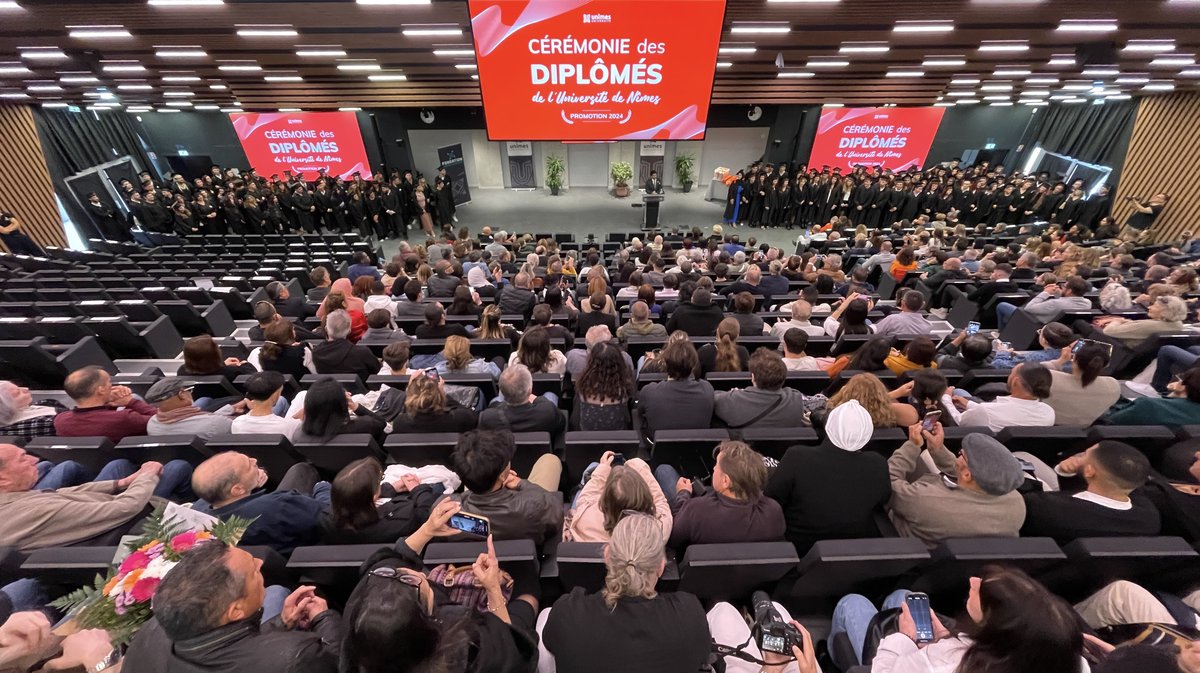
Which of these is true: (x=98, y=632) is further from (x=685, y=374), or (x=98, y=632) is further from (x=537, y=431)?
(x=685, y=374)

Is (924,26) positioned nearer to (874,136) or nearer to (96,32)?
(874,136)

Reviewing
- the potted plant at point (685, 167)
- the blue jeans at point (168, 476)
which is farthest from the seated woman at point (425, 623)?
the potted plant at point (685, 167)

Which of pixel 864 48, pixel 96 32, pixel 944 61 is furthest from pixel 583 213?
pixel 96 32

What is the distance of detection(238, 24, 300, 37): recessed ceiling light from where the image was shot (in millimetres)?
6500

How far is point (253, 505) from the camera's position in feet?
6.83

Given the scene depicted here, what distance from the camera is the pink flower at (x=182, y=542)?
1.52 metres

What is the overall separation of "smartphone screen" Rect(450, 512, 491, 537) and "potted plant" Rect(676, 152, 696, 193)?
14.5m

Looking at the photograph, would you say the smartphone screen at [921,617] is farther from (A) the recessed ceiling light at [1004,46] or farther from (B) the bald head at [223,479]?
(A) the recessed ceiling light at [1004,46]

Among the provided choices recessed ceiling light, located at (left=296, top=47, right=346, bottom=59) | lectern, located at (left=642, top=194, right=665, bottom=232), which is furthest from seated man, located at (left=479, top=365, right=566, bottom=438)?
lectern, located at (left=642, top=194, right=665, bottom=232)

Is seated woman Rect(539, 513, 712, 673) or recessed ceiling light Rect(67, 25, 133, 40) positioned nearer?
seated woman Rect(539, 513, 712, 673)

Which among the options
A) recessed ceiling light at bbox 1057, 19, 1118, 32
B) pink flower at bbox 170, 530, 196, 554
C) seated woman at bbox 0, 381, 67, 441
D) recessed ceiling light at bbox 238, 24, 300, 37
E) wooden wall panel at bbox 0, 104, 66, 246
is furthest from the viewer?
wooden wall panel at bbox 0, 104, 66, 246

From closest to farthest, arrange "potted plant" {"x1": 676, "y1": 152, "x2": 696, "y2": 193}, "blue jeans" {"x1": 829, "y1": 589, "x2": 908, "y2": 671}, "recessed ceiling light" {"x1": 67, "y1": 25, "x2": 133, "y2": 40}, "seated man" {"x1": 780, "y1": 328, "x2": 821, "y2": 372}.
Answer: "blue jeans" {"x1": 829, "y1": 589, "x2": 908, "y2": 671} < "seated man" {"x1": 780, "y1": 328, "x2": 821, "y2": 372} < "recessed ceiling light" {"x1": 67, "y1": 25, "x2": 133, "y2": 40} < "potted plant" {"x1": 676, "y1": 152, "x2": 696, "y2": 193}

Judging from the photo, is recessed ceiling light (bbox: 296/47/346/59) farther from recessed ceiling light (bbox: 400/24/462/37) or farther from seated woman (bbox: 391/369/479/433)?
seated woman (bbox: 391/369/479/433)

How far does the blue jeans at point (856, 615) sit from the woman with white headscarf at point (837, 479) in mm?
308
